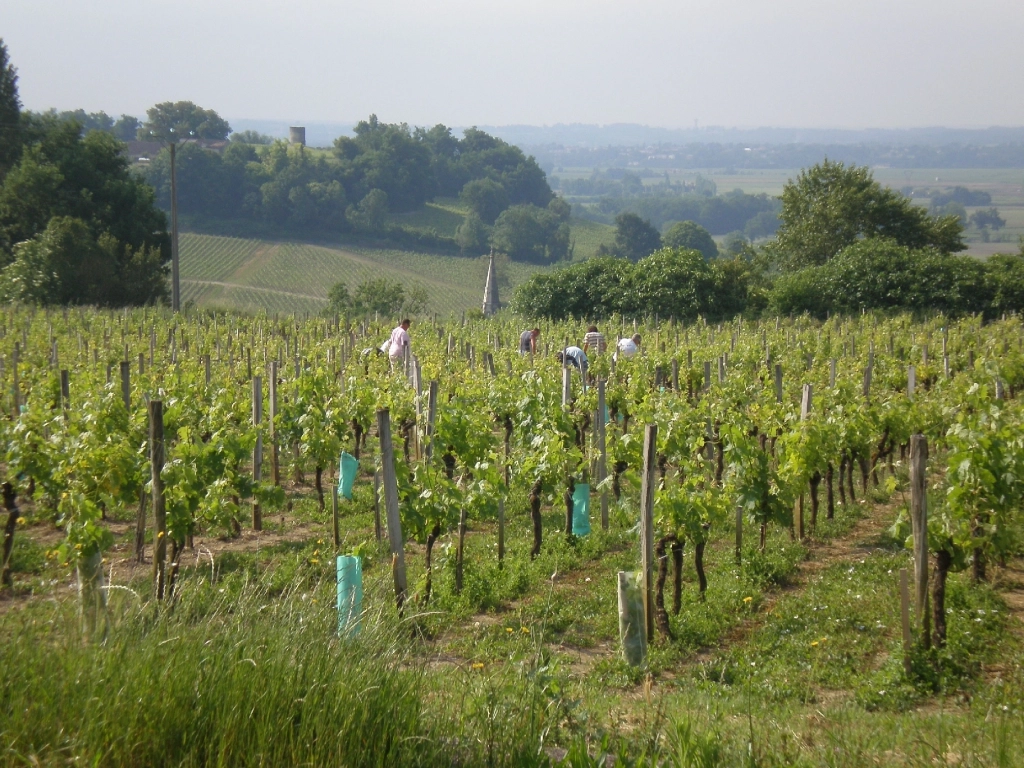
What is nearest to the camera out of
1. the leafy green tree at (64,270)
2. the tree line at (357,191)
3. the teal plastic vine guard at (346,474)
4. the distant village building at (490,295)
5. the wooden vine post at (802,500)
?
the wooden vine post at (802,500)

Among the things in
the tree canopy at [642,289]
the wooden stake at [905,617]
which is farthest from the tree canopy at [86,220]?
the wooden stake at [905,617]

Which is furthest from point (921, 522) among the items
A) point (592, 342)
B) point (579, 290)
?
point (579, 290)

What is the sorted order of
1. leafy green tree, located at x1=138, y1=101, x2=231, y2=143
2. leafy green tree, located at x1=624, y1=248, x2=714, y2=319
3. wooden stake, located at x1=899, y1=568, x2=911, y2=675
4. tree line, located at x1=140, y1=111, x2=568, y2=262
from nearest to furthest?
wooden stake, located at x1=899, y1=568, x2=911, y2=675, leafy green tree, located at x1=624, y1=248, x2=714, y2=319, tree line, located at x1=140, y1=111, x2=568, y2=262, leafy green tree, located at x1=138, y1=101, x2=231, y2=143

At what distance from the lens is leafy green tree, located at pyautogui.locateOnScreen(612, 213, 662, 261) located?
7912 centimetres

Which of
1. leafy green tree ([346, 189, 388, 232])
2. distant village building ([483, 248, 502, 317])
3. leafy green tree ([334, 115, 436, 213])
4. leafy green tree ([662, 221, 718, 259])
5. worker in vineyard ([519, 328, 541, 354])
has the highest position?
leafy green tree ([334, 115, 436, 213])

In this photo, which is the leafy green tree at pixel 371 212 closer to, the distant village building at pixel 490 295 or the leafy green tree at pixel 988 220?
the distant village building at pixel 490 295

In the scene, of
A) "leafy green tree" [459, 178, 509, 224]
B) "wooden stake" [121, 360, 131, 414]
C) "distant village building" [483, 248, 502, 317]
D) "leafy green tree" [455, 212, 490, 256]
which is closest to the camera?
"wooden stake" [121, 360, 131, 414]

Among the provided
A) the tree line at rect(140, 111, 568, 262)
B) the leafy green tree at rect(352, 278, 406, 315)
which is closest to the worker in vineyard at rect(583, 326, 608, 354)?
the leafy green tree at rect(352, 278, 406, 315)

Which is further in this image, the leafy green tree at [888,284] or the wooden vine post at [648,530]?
the leafy green tree at [888,284]

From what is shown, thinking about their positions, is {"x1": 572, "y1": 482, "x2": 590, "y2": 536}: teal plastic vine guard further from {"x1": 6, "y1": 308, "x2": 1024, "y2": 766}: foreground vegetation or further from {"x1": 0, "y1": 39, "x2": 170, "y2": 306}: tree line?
{"x1": 0, "y1": 39, "x2": 170, "y2": 306}: tree line

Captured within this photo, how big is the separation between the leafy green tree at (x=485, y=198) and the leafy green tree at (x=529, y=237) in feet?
13.6

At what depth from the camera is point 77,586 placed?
6328 mm

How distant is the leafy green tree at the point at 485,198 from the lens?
8075cm

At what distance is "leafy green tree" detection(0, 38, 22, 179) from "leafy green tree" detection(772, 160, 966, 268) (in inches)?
1357
